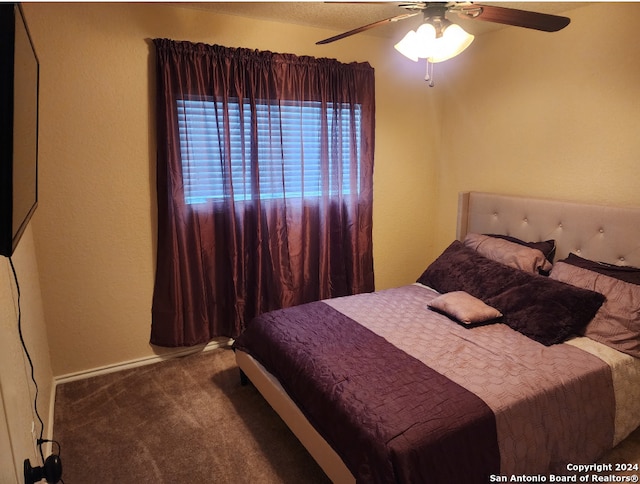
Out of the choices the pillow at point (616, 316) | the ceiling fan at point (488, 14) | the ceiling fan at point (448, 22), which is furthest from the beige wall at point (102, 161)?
the pillow at point (616, 316)

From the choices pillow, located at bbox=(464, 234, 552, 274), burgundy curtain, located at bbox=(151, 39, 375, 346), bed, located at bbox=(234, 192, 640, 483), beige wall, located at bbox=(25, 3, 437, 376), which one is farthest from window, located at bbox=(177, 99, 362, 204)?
pillow, located at bbox=(464, 234, 552, 274)

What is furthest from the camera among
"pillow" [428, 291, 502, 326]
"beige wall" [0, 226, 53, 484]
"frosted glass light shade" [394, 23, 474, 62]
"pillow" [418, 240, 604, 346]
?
"pillow" [428, 291, 502, 326]

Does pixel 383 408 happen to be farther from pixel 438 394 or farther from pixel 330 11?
pixel 330 11

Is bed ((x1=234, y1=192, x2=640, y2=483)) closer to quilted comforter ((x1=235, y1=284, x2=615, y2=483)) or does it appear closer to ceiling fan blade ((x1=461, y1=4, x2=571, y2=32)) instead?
quilted comforter ((x1=235, y1=284, x2=615, y2=483))

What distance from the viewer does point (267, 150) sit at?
3043 mm

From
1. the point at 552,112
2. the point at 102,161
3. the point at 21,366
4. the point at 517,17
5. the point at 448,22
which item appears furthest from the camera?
the point at 552,112

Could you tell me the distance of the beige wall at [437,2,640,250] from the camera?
2.55 meters

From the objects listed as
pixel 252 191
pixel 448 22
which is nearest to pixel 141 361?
pixel 252 191

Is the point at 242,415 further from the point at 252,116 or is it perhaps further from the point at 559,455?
the point at 252,116

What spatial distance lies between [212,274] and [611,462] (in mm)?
2598

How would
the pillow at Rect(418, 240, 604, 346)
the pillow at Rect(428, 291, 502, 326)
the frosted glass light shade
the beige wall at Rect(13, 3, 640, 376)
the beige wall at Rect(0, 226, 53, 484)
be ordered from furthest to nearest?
the beige wall at Rect(13, 3, 640, 376) < the pillow at Rect(428, 291, 502, 326) < the pillow at Rect(418, 240, 604, 346) < the frosted glass light shade < the beige wall at Rect(0, 226, 53, 484)

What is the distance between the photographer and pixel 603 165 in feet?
8.78

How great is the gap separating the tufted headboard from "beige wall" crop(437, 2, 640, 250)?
0.55 feet

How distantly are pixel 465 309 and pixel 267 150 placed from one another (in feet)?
5.87
